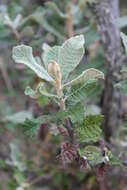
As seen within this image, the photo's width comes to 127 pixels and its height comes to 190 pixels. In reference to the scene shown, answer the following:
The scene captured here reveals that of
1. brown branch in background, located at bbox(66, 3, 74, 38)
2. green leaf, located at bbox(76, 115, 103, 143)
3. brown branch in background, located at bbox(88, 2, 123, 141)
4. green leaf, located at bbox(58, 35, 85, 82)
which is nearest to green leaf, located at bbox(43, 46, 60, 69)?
green leaf, located at bbox(58, 35, 85, 82)

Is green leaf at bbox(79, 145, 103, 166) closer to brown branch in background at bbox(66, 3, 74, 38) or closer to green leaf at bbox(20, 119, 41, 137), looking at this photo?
green leaf at bbox(20, 119, 41, 137)

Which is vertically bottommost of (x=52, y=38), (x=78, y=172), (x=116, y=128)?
(x=78, y=172)

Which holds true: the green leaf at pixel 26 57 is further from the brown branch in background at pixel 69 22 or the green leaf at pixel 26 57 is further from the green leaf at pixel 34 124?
the brown branch in background at pixel 69 22

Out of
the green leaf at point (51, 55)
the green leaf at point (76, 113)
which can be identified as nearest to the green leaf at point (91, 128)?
the green leaf at point (76, 113)

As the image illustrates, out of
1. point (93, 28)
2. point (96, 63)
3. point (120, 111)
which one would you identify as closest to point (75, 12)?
point (93, 28)

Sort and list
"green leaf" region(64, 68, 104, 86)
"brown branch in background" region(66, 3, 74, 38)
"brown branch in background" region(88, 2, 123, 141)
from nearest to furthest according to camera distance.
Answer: "green leaf" region(64, 68, 104, 86) → "brown branch in background" region(88, 2, 123, 141) → "brown branch in background" region(66, 3, 74, 38)

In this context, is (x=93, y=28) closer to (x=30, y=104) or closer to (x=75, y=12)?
(x=75, y=12)
